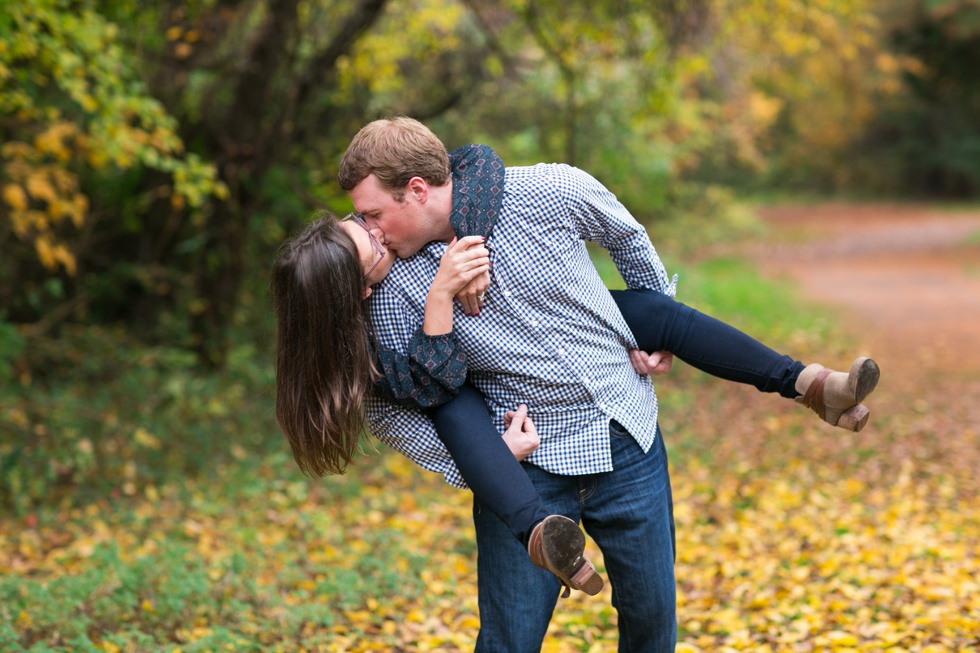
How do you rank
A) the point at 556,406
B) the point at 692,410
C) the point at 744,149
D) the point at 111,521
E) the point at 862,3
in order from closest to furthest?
1. the point at 556,406
2. the point at 111,521
3. the point at 692,410
4. the point at 862,3
5. the point at 744,149

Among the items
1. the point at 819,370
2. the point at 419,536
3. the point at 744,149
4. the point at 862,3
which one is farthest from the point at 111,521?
the point at 744,149

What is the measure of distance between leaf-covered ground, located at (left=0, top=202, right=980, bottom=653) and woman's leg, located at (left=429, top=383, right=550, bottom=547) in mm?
1921

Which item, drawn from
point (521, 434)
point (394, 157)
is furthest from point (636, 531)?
point (394, 157)

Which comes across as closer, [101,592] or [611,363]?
[611,363]

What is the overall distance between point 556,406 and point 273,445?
482cm

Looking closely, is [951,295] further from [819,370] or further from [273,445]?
[819,370]

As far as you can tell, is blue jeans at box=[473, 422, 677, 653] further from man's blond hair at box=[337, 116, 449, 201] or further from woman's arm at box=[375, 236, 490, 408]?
man's blond hair at box=[337, 116, 449, 201]

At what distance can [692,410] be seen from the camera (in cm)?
791

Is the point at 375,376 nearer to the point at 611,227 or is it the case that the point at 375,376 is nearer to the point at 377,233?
the point at 377,233

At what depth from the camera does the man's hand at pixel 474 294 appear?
221 centimetres

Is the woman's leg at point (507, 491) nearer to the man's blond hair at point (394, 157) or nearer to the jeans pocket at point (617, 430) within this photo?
the jeans pocket at point (617, 430)

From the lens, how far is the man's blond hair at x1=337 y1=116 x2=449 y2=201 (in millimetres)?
2193

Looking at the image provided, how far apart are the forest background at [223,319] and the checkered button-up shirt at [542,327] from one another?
2.87 feet

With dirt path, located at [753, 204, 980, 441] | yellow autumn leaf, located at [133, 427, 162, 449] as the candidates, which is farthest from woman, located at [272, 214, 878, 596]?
dirt path, located at [753, 204, 980, 441]
